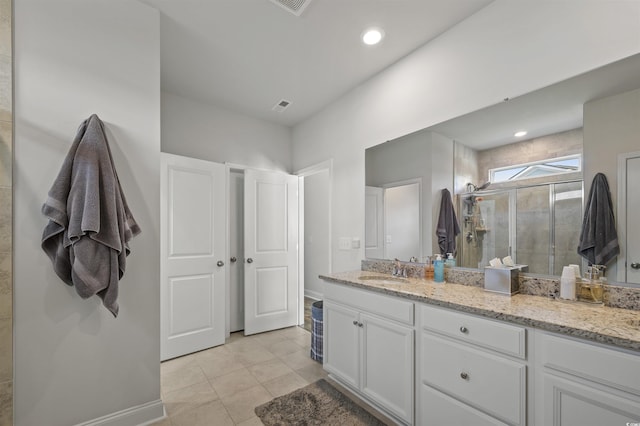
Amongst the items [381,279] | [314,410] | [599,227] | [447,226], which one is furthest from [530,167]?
[314,410]

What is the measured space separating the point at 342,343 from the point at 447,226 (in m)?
1.22

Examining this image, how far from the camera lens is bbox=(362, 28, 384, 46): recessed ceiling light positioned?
2088mm

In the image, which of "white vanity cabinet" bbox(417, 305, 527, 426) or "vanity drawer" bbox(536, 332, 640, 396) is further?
"white vanity cabinet" bbox(417, 305, 527, 426)

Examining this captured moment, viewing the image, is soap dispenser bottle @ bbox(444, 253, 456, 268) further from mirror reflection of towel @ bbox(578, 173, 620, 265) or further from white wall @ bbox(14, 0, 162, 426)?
white wall @ bbox(14, 0, 162, 426)

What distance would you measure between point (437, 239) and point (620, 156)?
42.8 inches

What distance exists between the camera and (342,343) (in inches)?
84.1

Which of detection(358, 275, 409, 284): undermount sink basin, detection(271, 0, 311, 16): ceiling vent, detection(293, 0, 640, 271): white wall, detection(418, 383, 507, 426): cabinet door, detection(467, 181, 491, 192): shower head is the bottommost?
detection(418, 383, 507, 426): cabinet door

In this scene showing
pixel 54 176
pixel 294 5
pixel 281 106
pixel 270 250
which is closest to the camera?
pixel 54 176

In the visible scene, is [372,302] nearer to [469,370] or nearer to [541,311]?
[469,370]

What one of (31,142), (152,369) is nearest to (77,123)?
(31,142)

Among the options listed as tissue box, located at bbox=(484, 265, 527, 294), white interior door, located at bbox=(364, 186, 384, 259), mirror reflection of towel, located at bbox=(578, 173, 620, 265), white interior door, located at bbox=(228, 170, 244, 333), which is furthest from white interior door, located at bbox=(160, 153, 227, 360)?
mirror reflection of towel, located at bbox=(578, 173, 620, 265)

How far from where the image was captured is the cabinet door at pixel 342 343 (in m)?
2.02

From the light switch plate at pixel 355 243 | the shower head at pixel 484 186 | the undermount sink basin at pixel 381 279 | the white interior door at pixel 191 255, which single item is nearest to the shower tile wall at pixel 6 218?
the white interior door at pixel 191 255

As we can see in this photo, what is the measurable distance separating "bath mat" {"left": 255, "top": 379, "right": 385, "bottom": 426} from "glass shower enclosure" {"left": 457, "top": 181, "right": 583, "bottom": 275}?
1292mm
